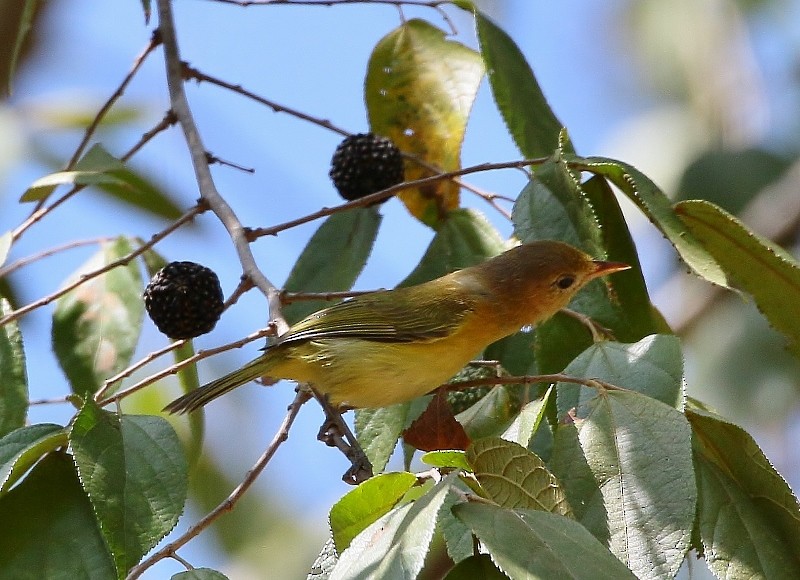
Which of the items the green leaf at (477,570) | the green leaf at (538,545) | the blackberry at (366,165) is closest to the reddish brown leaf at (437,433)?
the green leaf at (477,570)

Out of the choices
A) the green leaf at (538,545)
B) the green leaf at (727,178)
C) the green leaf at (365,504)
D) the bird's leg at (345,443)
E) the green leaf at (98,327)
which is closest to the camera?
the green leaf at (538,545)

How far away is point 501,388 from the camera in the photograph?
248 cm

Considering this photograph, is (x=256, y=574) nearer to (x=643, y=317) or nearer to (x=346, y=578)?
(x=643, y=317)

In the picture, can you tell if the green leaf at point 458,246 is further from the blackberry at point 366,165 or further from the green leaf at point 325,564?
the green leaf at point 325,564

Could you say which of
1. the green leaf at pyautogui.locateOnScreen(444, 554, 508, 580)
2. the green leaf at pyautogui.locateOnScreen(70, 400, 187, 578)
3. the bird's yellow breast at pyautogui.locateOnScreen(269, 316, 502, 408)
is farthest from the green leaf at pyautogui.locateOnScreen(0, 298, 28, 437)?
the green leaf at pyautogui.locateOnScreen(444, 554, 508, 580)

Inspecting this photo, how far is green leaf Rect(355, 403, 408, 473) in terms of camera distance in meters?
2.51

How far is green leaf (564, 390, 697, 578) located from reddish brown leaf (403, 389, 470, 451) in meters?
0.36

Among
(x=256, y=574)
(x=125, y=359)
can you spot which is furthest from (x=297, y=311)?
(x=256, y=574)

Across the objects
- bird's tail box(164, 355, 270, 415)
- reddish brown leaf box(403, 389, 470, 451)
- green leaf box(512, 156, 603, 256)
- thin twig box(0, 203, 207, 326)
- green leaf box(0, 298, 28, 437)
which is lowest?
reddish brown leaf box(403, 389, 470, 451)

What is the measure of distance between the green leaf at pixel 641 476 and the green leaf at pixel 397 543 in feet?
1.31

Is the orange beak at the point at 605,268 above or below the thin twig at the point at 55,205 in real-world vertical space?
below

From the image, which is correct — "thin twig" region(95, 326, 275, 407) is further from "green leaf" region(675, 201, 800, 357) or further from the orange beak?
"green leaf" region(675, 201, 800, 357)

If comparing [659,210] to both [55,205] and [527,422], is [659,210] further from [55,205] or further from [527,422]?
[55,205]

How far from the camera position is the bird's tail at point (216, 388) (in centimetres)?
264
